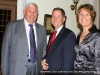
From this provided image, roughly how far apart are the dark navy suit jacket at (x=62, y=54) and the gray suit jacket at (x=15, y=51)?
34 cm

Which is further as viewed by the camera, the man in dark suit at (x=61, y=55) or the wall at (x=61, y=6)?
the wall at (x=61, y=6)

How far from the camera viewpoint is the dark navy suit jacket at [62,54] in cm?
153

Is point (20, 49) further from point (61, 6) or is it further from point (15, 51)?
point (61, 6)

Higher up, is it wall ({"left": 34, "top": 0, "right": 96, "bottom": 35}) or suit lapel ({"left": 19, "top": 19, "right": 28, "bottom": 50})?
wall ({"left": 34, "top": 0, "right": 96, "bottom": 35})

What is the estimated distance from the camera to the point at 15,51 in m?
1.81

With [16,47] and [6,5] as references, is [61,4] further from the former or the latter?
[6,5]

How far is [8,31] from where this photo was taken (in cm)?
184

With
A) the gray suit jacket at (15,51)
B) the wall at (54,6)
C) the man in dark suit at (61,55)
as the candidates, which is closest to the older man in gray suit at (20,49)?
the gray suit jacket at (15,51)

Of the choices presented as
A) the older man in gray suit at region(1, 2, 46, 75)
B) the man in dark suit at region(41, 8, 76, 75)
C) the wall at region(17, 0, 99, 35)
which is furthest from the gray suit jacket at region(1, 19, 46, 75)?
the wall at region(17, 0, 99, 35)

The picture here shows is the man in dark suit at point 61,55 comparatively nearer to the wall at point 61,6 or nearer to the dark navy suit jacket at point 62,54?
the dark navy suit jacket at point 62,54

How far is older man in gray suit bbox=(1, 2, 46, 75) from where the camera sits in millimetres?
1805

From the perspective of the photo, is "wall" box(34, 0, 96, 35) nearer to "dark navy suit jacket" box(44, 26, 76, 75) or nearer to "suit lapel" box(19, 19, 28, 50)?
"suit lapel" box(19, 19, 28, 50)

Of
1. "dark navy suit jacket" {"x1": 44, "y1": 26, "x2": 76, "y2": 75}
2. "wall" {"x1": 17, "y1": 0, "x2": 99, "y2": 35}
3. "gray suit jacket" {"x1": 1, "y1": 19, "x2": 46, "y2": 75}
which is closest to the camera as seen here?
"dark navy suit jacket" {"x1": 44, "y1": 26, "x2": 76, "y2": 75}

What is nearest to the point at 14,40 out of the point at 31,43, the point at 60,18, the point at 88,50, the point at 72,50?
the point at 31,43
